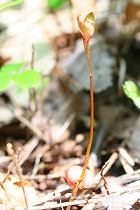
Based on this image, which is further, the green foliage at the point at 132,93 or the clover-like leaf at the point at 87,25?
the green foliage at the point at 132,93

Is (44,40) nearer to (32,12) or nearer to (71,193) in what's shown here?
(32,12)

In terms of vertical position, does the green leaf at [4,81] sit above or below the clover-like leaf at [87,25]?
above

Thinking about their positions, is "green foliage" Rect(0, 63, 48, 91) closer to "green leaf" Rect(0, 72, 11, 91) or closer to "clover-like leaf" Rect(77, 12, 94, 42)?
"green leaf" Rect(0, 72, 11, 91)

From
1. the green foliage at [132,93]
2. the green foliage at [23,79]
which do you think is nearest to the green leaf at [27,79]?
the green foliage at [23,79]

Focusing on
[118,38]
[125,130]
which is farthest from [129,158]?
[118,38]

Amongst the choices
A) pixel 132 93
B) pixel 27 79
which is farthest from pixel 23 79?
pixel 132 93

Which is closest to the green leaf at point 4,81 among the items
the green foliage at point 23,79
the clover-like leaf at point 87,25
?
the green foliage at point 23,79

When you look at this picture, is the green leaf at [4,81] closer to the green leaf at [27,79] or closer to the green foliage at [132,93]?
the green leaf at [27,79]

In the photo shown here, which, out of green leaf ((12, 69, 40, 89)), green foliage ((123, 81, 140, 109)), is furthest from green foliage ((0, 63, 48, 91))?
green foliage ((123, 81, 140, 109))
